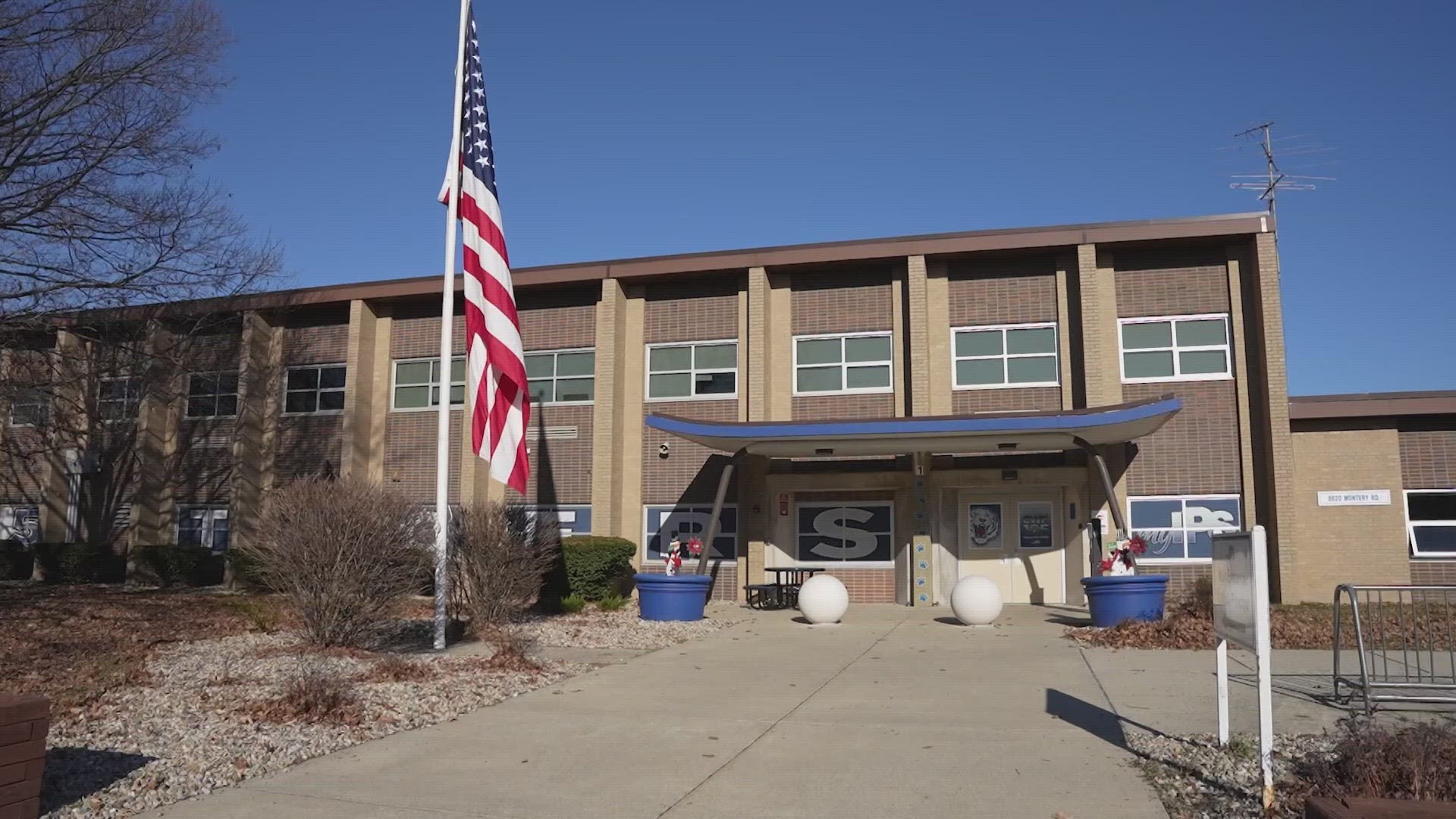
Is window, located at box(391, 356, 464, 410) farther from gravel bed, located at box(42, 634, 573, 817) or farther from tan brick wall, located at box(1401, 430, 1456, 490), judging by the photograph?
tan brick wall, located at box(1401, 430, 1456, 490)

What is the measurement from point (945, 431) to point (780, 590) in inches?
205

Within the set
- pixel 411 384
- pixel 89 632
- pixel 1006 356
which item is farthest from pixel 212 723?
pixel 411 384

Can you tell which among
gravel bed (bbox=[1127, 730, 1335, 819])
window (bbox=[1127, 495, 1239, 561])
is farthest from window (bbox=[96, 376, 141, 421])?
gravel bed (bbox=[1127, 730, 1335, 819])

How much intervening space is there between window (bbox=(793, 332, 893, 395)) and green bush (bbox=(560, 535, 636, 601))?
209 inches

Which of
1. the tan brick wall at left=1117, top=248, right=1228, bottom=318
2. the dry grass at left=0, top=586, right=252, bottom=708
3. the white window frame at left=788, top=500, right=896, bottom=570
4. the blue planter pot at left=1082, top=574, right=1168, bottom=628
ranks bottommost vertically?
the dry grass at left=0, top=586, right=252, bottom=708

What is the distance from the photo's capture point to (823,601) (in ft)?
56.4

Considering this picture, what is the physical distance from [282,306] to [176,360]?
7.10m

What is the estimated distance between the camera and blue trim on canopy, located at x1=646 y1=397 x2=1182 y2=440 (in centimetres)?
1739

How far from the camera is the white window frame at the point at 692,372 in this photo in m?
23.3

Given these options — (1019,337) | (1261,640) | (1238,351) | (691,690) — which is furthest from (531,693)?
(1238,351)

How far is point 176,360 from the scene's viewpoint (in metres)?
20.1

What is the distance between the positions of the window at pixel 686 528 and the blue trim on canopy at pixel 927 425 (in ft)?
11.9

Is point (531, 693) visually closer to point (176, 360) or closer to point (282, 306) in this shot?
point (176, 360)

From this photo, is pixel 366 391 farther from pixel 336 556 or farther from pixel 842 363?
pixel 336 556
